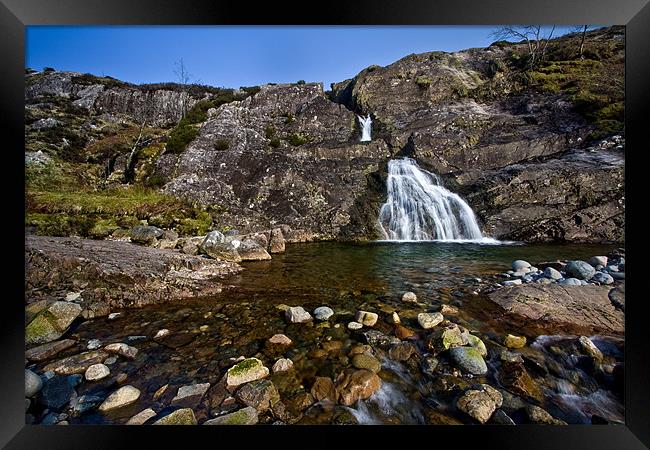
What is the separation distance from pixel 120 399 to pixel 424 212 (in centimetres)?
957

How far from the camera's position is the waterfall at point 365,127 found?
14883 millimetres

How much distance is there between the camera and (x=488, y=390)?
1.77m

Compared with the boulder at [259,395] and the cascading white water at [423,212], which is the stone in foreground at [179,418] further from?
the cascading white water at [423,212]

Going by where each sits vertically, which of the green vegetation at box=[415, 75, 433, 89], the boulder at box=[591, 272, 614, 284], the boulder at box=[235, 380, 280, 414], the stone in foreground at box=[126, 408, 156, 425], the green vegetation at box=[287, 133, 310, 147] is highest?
the green vegetation at box=[415, 75, 433, 89]

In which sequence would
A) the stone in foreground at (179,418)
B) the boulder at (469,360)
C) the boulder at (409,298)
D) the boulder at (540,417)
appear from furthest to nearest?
1. the boulder at (409,298)
2. the boulder at (469,360)
3. the boulder at (540,417)
4. the stone in foreground at (179,418)

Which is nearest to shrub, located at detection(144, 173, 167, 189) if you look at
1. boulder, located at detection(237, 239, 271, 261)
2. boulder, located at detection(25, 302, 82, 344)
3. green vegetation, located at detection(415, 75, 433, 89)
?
boulder, located at detection(237, 239, 271, 261)

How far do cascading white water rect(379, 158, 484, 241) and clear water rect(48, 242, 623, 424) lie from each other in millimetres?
3771

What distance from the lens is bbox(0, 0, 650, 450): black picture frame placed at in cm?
141

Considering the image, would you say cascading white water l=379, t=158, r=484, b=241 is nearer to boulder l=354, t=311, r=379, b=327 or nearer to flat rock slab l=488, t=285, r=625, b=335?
flat rock slab l=488, t=285, r=625, b=335

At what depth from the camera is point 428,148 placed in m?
12.0

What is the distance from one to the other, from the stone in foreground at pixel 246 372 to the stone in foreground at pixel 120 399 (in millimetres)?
645

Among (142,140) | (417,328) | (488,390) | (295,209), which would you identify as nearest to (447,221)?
(295,209)

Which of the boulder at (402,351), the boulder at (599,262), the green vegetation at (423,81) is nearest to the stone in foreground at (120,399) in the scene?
the boulder at (402,351)
